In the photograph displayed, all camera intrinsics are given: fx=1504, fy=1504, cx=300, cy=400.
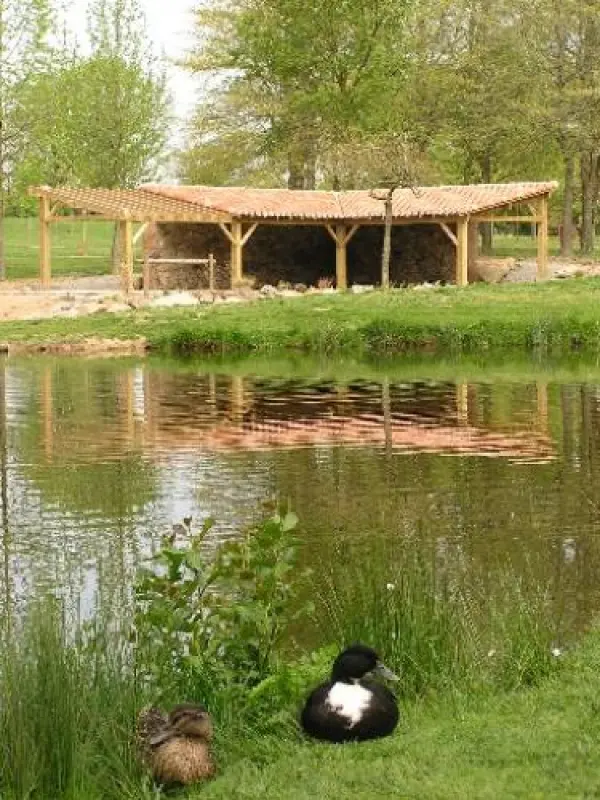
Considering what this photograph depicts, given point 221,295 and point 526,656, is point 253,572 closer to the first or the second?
point 526,656

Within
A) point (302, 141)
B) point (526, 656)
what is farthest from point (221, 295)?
point (526, 656)

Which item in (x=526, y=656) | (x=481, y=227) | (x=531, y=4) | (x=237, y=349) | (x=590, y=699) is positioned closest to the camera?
(x=590, y=699)

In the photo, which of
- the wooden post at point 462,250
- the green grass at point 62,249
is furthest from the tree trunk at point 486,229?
the green grass at point 62,249

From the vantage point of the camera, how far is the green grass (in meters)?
52.1

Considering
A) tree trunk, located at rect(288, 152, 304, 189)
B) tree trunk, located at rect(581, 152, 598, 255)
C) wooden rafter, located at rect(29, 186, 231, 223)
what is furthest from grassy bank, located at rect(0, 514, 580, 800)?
tree trunk, located at rect(288, 152, 304, 189)

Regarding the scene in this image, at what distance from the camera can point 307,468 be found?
17.0m

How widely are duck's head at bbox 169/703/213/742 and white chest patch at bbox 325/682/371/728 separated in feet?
2.20

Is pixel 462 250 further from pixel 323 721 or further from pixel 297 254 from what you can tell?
pixel 323 721

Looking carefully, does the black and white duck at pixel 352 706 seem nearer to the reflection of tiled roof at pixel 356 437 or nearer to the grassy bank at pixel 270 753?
the grassy bank at pixel 270 753

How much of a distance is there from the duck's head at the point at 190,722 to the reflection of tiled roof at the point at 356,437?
11038 millimetres

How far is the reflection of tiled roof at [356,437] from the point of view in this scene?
→ 60.3 ft

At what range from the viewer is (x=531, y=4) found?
5297 centimetres

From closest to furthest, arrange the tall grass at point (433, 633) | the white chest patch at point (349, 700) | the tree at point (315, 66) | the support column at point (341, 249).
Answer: the white chest patch at point (349, 700) < the tall grass at point (433, 633) < the support column at point (341, 249) < the tree at point (315, 66)

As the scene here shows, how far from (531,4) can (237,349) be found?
26.7 m
